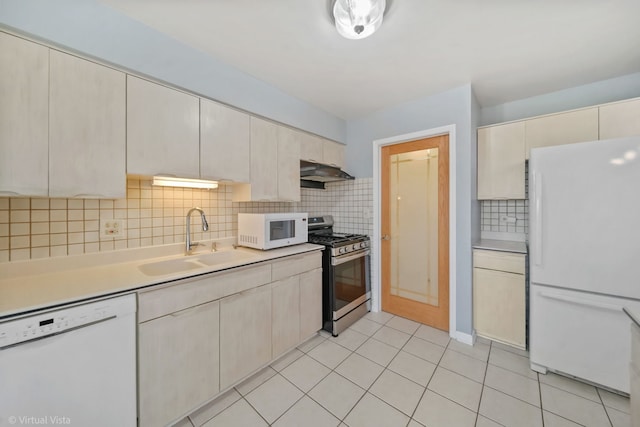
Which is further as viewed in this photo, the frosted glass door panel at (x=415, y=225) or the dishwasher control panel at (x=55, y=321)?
the frosted glass door panel at (x=415, y=225)

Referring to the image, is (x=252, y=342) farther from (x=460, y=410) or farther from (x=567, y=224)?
(x=567, y=224)

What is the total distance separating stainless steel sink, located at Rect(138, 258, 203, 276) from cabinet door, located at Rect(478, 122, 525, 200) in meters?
2.89

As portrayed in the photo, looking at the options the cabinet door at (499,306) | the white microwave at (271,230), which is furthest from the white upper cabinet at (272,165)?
the cabinet door at (499,306)

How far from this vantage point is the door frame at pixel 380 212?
2.33m

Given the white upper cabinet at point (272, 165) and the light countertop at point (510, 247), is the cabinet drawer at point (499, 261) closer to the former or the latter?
the light countertop at point (510, 247)

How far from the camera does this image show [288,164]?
244 cm

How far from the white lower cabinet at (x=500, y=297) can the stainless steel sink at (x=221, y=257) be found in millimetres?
2174

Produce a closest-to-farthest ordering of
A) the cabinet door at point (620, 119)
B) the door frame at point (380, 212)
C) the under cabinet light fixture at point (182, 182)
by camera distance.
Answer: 1. the under cabinet light fixture at point (182, 182)
2. the cabinet door at point (620, 119)
3. the door frame at point (380, 212)

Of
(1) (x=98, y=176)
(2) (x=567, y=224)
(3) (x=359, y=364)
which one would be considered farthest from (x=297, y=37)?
(3) (x=359, y=364)

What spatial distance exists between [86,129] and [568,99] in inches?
159

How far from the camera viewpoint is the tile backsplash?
1.33 m

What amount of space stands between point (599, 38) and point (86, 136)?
11.2ft

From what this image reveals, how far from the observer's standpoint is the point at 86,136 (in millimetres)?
1310

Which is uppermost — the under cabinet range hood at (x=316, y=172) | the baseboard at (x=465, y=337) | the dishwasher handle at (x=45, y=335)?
the under cabinet range hood at (x=316, y=172)
